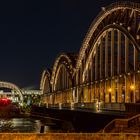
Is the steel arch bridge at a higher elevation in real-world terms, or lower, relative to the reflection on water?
higher

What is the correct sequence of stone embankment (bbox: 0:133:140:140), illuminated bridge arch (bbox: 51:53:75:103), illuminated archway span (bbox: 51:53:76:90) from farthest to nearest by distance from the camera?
illuminated archway span (bbox: 51:53:76:90)
illuminated bridge arch (bbox: 51:53:75:103)
stone embankment (bbox: 0:133:140:140)

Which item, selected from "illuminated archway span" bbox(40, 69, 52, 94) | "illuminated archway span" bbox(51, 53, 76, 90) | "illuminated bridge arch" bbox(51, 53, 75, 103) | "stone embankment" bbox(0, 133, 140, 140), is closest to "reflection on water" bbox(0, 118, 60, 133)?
"stone embankment" bbox(0, 133, 140, 140)

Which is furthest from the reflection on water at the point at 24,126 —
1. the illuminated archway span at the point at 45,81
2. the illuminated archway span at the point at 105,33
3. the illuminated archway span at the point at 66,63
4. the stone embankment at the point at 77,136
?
the illuminated archway span at the point at 45,81

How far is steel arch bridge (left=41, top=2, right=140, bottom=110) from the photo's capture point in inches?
2660

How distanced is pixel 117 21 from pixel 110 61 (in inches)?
414

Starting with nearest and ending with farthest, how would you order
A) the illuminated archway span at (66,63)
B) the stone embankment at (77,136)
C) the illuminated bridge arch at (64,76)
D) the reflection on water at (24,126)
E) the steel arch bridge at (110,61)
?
the stone embankment at (77,136) → the reflection on water at (24,126) → the steel arch bridge at (110,61) → the illuminated bridge arch at (64,76) → the illuminated archway span at (66,63)

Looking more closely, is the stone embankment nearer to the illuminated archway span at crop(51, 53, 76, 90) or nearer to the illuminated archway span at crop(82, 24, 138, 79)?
the illuminated archway span at crop(82, 24, 138, 79)

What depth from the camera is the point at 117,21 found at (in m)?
79.2

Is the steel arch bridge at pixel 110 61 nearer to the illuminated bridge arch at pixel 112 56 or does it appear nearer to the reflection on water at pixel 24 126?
the illuminated bridge arch at pixel 112 56

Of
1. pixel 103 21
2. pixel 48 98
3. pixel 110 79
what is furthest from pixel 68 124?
pixel 48 98

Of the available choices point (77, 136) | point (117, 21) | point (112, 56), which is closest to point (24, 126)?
point (112, 56)

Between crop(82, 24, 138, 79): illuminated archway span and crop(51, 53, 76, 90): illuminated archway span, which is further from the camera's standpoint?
crop(51, 53, 76, 90): illuminated archway span

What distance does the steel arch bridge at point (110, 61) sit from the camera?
6756 cm

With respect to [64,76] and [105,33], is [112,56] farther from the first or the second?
[64,76]
